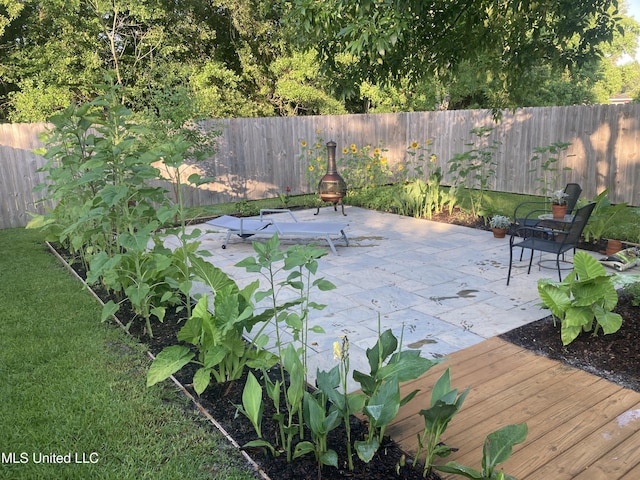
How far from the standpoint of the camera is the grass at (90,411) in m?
1.93

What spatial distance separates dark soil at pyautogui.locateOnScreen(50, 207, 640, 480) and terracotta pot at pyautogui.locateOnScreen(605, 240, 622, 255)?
1574 mm

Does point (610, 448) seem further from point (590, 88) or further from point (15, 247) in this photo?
point (590, 88)

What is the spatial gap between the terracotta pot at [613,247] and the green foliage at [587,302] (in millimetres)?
2342

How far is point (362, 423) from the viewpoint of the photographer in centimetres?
217

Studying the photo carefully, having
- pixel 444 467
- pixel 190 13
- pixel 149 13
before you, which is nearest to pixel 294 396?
pixel 444 467

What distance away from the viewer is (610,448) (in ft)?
6.41

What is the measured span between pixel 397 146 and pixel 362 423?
9.33 metres

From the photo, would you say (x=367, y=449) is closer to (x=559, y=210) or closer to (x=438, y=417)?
(x=438, y=417)

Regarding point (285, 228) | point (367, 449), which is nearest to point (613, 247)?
point (285, 228)

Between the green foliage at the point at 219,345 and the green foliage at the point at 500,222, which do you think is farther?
the green foliage at the point at 500,222

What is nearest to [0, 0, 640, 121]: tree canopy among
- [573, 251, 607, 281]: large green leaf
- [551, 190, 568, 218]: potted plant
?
[551, 190, 568, 218]: potted plant

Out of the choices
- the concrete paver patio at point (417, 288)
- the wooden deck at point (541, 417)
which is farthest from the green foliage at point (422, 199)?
the wooden deck at point (541, 417)

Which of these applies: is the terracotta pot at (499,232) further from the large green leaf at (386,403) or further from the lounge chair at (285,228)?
the large green leaf at (386,403)

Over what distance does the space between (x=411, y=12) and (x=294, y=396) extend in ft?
8.83
